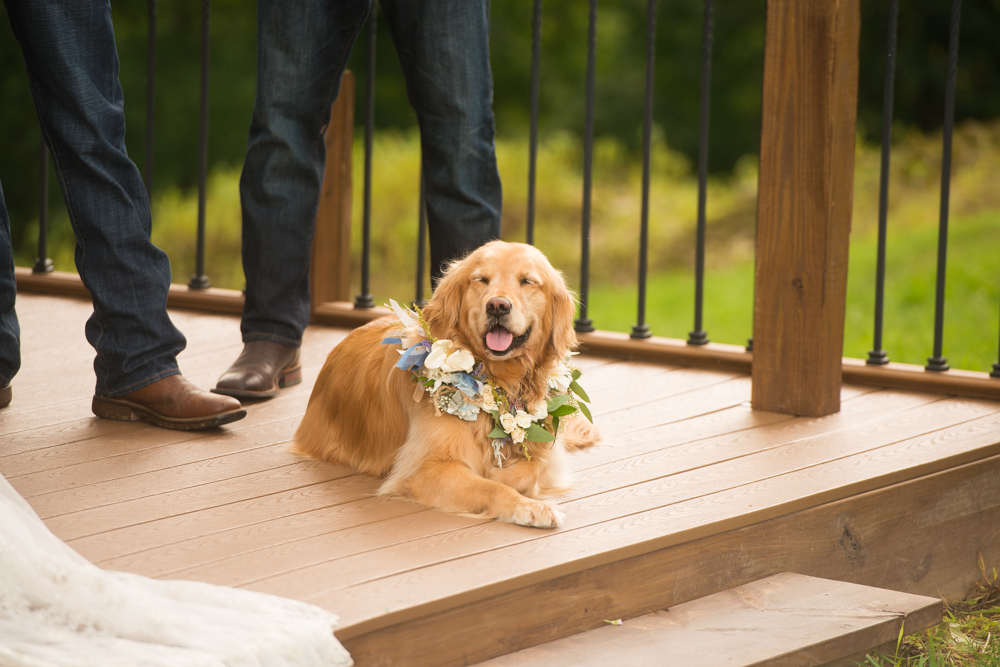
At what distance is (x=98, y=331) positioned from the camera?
2.39 metres

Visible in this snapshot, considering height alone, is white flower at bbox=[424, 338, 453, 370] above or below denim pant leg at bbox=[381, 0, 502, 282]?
below

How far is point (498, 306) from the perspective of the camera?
6.69 ft

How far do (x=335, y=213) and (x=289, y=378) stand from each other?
102 centimetres

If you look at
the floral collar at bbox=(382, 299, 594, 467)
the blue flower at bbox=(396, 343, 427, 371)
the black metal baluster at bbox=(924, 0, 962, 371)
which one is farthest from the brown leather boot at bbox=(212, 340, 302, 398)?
the black metal baluster at bbox=(924, 0, 962, 371)

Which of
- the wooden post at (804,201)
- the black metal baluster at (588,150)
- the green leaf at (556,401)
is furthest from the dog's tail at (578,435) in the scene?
the black metal baluster at (588,150)

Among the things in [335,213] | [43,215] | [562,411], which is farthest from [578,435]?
[43,215]

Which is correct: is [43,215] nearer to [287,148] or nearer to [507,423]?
[287,148]

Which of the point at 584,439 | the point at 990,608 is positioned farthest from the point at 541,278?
the point at 990,608

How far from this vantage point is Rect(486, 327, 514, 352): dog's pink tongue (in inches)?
81.7

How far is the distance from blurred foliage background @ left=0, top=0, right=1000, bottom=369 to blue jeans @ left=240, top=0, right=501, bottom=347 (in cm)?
386

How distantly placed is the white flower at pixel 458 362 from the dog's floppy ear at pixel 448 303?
0.10m

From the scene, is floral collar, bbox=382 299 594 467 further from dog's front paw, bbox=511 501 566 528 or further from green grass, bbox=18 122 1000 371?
green grass, bbox=18 122 1000 371

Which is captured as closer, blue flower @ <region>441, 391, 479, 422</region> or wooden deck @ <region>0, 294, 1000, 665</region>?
wooden deck @ <region>0, 294, 1000, 665</region>

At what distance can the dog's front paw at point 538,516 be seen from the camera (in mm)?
1880
